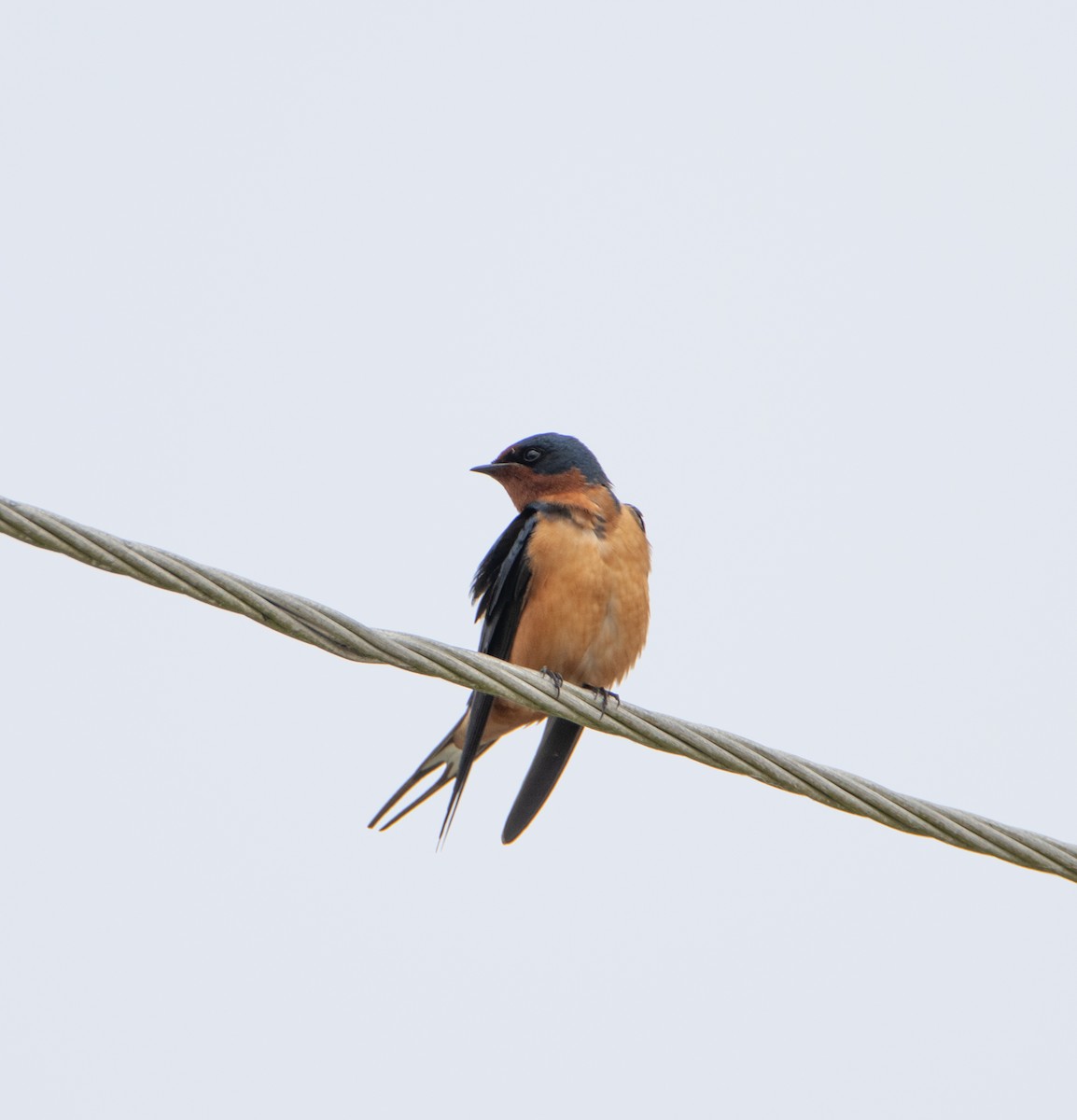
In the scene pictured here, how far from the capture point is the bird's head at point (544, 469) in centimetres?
668

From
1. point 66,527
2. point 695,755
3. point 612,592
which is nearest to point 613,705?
point 695,755

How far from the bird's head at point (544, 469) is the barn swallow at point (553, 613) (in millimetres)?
20

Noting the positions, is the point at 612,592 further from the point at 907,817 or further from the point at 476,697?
the point at 907,817

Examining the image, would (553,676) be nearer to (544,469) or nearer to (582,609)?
(582,609)

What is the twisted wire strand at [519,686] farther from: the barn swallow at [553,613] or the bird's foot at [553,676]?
the barn swallow at [553,613]

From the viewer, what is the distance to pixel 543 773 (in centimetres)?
650

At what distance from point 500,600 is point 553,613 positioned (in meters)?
0.31

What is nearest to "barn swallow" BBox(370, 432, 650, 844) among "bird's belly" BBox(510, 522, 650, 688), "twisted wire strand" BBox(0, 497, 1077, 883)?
"bird's belly" BBox(510, 522, 650, 688)

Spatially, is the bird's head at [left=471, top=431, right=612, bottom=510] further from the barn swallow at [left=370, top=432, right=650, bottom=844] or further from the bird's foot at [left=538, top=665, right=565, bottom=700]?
the bird's foot at [left=538, top=665, right=565, bottom=700]

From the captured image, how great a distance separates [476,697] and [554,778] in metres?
0.55

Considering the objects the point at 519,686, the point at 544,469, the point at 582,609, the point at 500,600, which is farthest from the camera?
the point at 544,469

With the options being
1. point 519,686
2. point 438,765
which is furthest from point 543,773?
point 519,686

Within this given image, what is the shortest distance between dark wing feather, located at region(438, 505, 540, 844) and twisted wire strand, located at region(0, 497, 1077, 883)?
1.89m

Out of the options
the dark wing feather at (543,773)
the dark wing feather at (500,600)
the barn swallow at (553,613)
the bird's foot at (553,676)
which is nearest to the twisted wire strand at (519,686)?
the bird's foot at (553,676)
